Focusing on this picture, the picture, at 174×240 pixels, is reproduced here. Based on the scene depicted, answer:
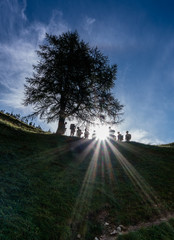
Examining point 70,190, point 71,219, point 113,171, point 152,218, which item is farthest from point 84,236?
point 113,171

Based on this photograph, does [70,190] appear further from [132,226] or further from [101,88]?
[101,88]

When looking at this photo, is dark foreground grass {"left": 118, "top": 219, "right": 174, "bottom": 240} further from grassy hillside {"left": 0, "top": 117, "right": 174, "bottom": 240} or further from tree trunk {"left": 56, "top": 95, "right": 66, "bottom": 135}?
tree trunk {"left": 56, "top": 95, "right": 66, "bottom": 135}

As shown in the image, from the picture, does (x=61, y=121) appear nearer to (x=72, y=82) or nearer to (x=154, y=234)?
(x=72, y=82)

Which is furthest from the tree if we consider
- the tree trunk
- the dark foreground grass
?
the dark foreground grass

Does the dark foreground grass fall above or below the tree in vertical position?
below

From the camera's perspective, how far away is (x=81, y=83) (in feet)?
53.7

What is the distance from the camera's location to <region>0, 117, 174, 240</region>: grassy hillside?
3.38 meters

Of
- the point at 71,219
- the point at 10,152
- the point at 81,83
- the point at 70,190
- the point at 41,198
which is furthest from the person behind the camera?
the point at 81,83

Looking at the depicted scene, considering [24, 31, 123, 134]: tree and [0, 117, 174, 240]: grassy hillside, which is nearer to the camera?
[0, 117, 174, 240]: grassy hillside

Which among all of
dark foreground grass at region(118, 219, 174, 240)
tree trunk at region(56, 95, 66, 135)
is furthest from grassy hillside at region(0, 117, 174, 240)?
tree trunk at region(56, 95, 66, 135)

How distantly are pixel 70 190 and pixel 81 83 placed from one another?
43.6 ft

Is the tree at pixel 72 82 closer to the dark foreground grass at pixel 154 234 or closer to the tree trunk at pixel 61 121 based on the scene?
the tree trunk at pixel 61 121

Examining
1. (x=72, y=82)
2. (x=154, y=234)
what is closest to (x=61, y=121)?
(x=72, y=82)

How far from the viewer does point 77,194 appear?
5.16m
